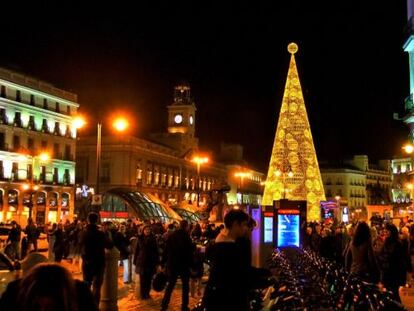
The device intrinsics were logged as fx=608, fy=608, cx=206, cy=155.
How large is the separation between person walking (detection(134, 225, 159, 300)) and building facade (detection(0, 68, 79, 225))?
47.4 meters

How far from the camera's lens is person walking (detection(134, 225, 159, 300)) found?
14258 millimetres

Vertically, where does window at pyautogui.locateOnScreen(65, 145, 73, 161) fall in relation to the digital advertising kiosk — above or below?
above

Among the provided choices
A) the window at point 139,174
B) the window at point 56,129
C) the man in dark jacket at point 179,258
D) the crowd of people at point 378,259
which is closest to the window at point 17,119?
the window at point 56,129

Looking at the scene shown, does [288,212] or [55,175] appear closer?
[288,212]

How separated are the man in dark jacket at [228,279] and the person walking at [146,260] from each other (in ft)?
27.2

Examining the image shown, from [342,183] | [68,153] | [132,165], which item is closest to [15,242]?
[68,153]

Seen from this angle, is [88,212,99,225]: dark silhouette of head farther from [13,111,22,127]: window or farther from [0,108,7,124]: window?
[13,111,22,127]: window

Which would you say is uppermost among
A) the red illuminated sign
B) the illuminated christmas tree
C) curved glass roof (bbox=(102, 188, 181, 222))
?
the illuminated christmas tree

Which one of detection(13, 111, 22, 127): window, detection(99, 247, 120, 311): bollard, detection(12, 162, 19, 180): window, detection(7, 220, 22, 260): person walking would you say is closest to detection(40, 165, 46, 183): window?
detection(12, 162, 19, 180): window

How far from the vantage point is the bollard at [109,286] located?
38.7 feet

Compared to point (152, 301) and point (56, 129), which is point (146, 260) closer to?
point (152, 301)

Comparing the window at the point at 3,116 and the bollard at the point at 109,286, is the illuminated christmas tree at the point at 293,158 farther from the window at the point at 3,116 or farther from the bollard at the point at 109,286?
the window at the point at 3,116

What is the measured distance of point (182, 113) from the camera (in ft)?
350

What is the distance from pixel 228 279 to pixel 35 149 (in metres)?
65.6
